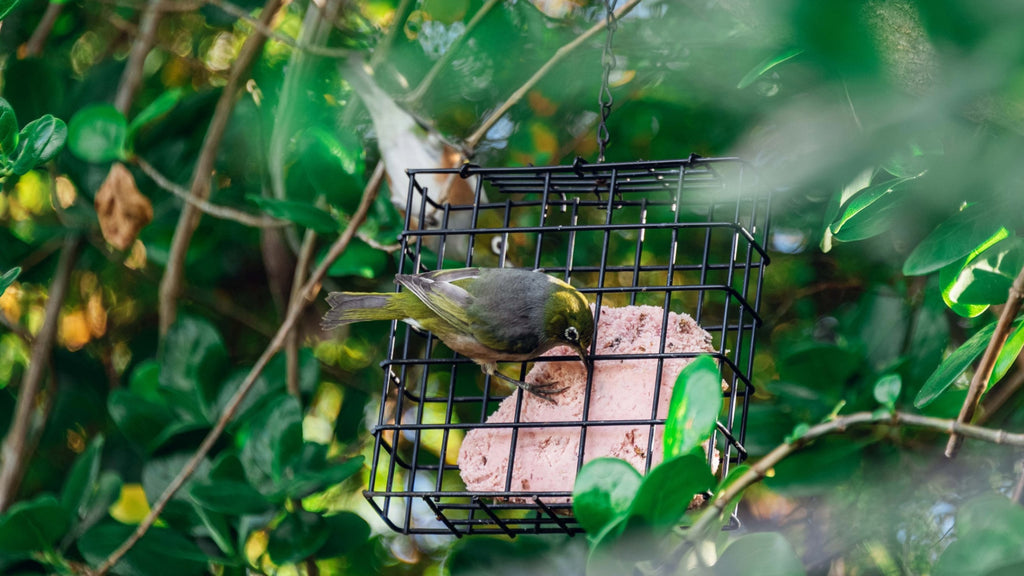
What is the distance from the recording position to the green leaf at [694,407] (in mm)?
1525

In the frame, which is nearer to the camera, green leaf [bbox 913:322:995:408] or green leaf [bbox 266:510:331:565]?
green leaf [bbox 913:322:995:408]

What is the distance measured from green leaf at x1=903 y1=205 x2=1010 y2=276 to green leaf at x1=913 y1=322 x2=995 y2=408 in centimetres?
18

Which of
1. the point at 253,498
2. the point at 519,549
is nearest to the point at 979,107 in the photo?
the point at 519,549

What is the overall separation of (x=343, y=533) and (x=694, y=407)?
1988 millimetres

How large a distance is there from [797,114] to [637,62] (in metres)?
3.62

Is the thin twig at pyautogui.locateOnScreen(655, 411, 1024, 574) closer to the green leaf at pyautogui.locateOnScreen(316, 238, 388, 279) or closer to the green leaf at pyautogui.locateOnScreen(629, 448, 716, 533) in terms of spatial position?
the green leaf at pyautogui.locateOnScreen(629, 448, 716, 533)

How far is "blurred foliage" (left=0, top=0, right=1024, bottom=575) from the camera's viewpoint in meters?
2.19

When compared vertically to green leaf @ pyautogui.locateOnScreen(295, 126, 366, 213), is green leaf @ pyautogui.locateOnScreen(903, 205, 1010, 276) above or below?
above

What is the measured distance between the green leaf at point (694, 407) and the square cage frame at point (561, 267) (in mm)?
239

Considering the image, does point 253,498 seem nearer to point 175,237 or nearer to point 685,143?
point 175,237

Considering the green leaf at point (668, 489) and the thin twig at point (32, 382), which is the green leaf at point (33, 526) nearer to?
the thin twig at point (32, 382)

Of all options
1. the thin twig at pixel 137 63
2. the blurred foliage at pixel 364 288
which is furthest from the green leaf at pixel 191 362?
the thin twig at pixel 137 63

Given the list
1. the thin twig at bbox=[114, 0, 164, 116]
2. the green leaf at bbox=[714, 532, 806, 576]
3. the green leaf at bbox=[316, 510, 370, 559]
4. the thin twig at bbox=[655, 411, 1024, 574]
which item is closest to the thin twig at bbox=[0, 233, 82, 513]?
the thin twig at bbox=[114, 0, 164, 116]

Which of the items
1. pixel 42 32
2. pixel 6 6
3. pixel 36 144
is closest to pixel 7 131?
pixel 36 144
